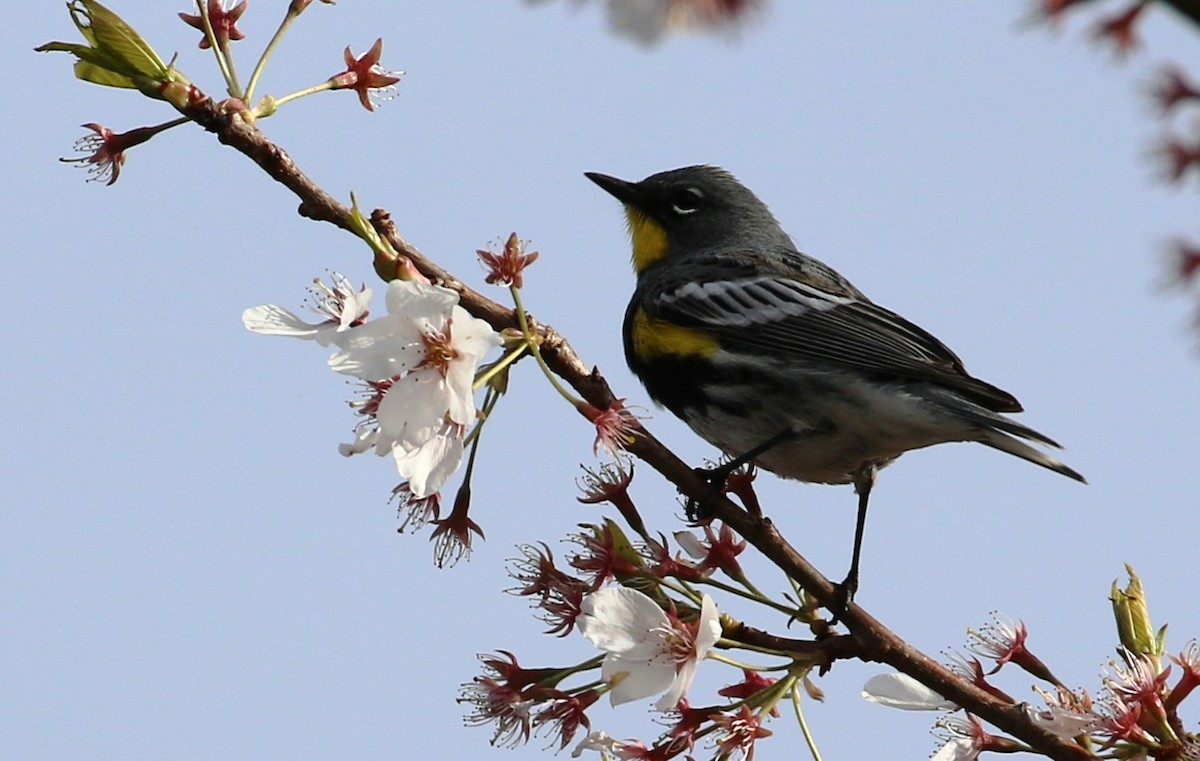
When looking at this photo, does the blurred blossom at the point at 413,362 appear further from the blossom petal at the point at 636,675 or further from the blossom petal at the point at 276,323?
the blossom petal at the point at 636,675

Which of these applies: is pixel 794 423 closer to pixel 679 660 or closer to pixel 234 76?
pixel 679 660

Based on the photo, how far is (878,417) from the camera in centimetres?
646

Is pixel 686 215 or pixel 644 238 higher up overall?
pixel 686 215

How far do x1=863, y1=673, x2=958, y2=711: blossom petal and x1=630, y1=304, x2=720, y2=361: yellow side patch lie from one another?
2514 millimetres

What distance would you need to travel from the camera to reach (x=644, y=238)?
9133 millimetres

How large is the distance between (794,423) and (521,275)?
2.95 m

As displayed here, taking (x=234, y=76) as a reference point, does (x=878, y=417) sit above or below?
above

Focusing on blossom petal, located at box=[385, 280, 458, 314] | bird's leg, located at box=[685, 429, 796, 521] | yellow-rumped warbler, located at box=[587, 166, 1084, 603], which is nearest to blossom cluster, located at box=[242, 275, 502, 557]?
blossom petal, located at box=[385, 280, 458, 314]

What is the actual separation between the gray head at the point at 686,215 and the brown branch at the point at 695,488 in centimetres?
461

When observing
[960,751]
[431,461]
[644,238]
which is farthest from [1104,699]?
[644,238]

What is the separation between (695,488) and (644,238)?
4905 millimetres

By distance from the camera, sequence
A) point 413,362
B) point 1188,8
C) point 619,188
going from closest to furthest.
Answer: point 1188,8, point 413,362, point 619,188

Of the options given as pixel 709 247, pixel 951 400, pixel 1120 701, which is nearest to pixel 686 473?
pixel 1120 701

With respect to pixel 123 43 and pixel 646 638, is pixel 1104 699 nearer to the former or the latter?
pixel 646 638
